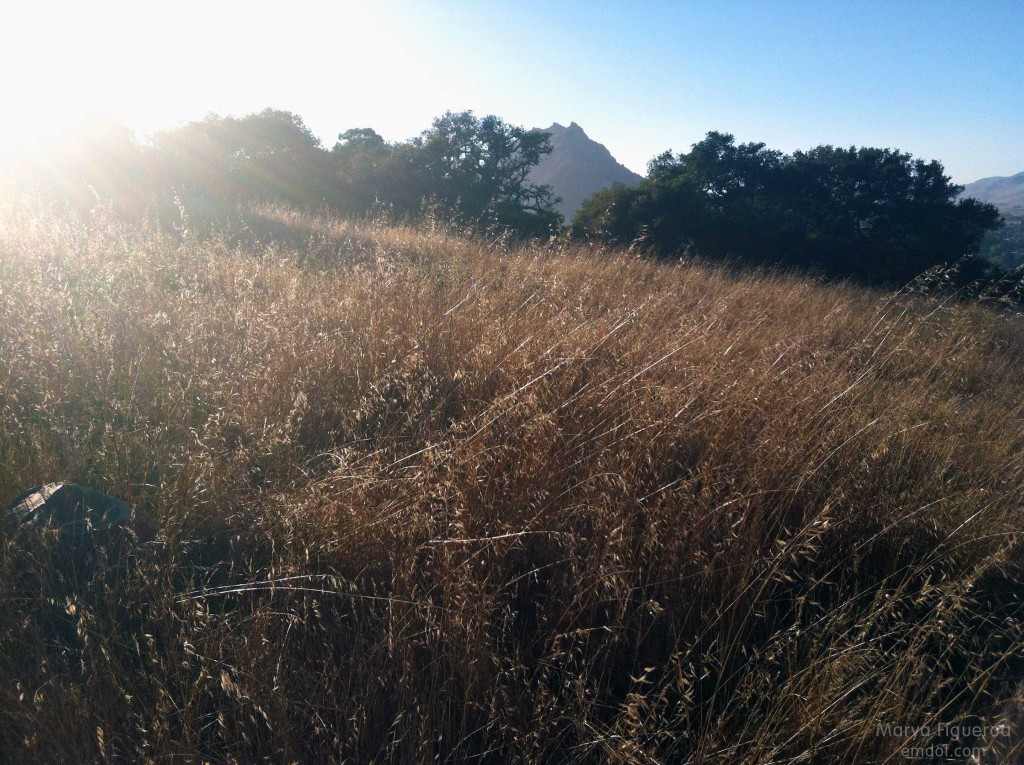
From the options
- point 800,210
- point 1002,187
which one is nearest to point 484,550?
point 800,210

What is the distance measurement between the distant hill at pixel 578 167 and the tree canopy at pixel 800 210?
80.9 feet

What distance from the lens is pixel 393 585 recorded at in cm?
177

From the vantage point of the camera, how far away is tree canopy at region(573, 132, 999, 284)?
13609 millimetres

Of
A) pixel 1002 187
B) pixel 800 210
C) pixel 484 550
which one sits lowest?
pixel 484 550

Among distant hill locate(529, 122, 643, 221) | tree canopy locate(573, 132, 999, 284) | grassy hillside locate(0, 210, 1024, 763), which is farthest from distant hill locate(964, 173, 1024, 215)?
grassy hillside locate(0, 210, 1024, 763)

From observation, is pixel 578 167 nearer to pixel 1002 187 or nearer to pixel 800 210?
pixel 800 210

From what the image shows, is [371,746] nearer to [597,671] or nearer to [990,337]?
[597,671]

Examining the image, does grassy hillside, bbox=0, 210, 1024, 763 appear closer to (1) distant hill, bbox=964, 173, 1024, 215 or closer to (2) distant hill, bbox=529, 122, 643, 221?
(2) distant hill, bbox=529, 122, 643, 221

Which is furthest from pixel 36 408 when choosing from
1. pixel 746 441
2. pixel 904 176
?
pixel 904 176

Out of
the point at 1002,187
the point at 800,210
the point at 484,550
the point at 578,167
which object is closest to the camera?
the point at 484,550

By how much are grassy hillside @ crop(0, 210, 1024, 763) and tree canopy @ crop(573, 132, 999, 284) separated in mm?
10270

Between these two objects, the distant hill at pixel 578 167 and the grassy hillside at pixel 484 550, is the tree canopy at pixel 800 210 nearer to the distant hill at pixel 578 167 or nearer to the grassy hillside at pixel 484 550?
the grassy hillside at pixel 484 550

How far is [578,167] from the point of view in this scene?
1754 inches

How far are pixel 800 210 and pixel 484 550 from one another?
1631 cm
